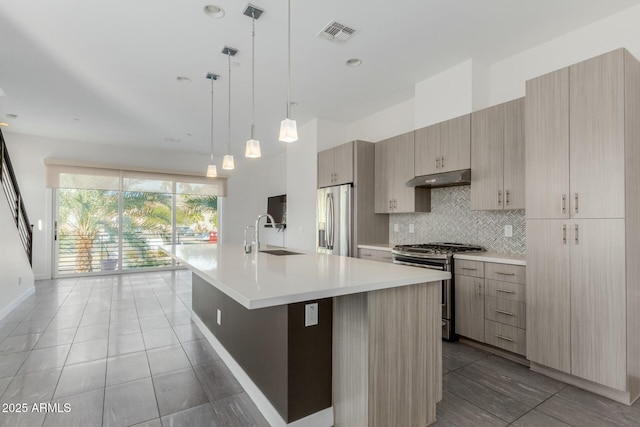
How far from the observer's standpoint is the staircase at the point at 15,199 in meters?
4.76

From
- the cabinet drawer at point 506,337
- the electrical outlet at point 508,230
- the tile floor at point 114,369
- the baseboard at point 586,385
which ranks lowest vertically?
the tile floor at point 114,369

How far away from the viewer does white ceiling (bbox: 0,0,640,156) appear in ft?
8.25

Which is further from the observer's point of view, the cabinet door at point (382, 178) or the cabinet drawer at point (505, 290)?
the cabinet door at point (382, 178)

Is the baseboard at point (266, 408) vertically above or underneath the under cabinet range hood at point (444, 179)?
underneath

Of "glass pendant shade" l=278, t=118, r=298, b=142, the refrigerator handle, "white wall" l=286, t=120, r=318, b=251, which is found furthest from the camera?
"white wall" l=286, t=120, r=318, b=251

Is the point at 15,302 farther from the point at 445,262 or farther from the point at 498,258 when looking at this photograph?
the point at 498,258

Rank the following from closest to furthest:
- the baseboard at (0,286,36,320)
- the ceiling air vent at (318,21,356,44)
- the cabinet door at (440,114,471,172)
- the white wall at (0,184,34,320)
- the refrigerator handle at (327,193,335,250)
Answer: the ceiling air vent at (318,21,356,44)
the cabinet door at (440,114,471,172)
the baseboard at (0,286,36,320)
the white wall at (0,184,34,320)
the refrigerator handle at (327,193,335,250)

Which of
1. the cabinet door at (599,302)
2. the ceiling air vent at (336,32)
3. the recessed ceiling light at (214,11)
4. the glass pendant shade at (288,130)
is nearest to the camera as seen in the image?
the cabinet door at (599,302)

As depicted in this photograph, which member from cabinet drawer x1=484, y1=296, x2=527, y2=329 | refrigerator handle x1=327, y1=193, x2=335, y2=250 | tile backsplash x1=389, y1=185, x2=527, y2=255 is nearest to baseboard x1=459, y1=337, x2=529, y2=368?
cabinet drawer x1=484, y1=296, x2=527, y2=329

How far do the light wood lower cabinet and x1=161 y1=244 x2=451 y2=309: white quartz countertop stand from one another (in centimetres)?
127

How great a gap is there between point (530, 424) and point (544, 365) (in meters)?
0.76

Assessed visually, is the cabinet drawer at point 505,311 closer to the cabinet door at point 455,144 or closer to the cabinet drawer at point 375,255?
the cabinet drawer at point 375,255

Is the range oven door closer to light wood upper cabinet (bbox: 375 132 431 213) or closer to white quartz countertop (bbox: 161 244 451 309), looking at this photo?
light wood upper cabinet (bbox: 375 132 431 213)

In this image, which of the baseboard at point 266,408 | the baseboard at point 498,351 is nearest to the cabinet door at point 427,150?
the baseboard at point 498,351
